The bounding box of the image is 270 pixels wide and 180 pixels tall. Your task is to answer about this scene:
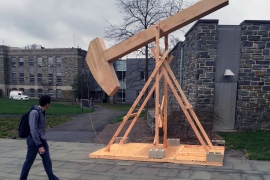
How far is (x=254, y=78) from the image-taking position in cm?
1041

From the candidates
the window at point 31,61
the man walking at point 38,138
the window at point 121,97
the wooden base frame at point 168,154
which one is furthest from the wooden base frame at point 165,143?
the window at point 31,61

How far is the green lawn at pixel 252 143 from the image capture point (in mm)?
6973

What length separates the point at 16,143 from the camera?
9734 millimetres

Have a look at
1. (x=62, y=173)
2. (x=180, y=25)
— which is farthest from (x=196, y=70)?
(x=62, y=173)

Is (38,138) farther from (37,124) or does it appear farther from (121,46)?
(121,46)

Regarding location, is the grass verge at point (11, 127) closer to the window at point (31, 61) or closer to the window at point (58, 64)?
the window at point (58, 64)

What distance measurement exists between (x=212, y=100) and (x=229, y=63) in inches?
65.6

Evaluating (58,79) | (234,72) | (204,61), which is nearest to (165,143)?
(204,61)

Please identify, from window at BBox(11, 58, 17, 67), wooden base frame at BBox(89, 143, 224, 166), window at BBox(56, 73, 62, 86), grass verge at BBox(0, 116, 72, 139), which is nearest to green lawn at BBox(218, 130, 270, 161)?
wooden base frame at BBox(89, 143, 224, 166)

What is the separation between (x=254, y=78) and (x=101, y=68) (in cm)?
706

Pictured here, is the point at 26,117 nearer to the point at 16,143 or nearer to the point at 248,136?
the point at 16,143

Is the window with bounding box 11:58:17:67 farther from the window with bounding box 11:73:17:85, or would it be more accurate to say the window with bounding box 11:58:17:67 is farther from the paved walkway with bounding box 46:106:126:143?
the paved walkway with bounding box 46:106:126:143

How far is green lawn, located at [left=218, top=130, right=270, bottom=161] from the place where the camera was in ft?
22.9

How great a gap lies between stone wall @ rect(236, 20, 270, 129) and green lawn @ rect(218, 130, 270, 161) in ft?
1.96
